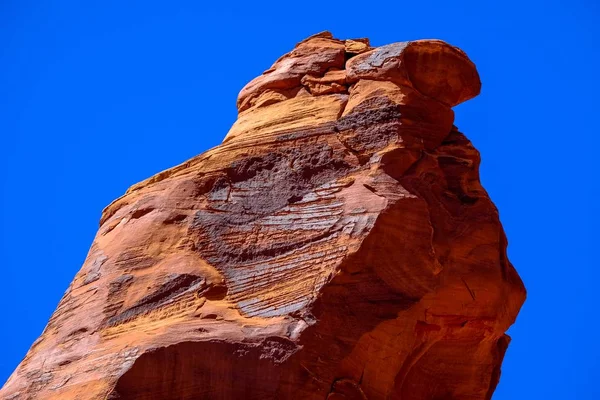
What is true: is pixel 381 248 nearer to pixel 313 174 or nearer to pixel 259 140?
pixel 313 174

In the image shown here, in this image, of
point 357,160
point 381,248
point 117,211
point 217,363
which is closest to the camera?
point 217,363

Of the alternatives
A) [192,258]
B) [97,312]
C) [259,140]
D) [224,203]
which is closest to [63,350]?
[97,312]

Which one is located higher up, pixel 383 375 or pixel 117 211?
pixel 117 211

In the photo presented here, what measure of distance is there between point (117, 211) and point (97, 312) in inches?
63.1

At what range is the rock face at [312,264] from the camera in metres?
7.96

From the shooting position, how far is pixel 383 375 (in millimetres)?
8633

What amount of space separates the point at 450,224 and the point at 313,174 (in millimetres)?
1337

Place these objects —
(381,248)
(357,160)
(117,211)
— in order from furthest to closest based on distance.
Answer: (117,211)
(357,160)
(381,248)

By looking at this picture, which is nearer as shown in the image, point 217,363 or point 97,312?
point 217,363

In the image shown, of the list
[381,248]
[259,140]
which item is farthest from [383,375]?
[259,140]

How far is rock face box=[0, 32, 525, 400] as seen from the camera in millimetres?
7961

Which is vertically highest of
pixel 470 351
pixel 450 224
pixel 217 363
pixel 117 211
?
pixel 117 211

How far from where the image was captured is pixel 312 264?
8367 millimetres

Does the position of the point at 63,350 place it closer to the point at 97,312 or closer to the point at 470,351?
the point at 97,312
